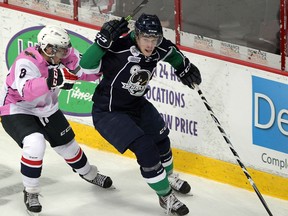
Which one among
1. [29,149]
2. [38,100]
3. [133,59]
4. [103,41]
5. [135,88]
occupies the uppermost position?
[103,41]

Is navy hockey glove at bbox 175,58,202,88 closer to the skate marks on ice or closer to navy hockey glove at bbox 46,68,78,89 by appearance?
navy hockey glove at bbox 46,68,78,89

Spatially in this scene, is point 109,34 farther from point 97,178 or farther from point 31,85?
point 97,178

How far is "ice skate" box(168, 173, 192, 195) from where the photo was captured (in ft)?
19.0

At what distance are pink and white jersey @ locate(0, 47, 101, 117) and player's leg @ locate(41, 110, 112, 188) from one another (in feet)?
0.22

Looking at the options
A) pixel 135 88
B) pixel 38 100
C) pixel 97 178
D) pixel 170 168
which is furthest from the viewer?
pixel 97 178

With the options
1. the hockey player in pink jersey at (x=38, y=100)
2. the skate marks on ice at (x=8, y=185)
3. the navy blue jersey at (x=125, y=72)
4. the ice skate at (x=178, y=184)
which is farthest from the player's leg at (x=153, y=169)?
the skate marks on ice at (x=8, y=185)

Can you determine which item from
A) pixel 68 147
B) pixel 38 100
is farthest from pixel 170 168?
pixel 38 100

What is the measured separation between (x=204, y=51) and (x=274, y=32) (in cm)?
52

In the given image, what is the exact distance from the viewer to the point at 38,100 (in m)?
5.45

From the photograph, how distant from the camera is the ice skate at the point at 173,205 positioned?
17.7 ft

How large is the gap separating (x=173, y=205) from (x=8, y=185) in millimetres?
1123

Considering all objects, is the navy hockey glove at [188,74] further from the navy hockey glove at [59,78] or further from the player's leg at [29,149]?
the player's leg at [29,149]

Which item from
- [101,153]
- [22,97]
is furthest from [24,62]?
[101,153]

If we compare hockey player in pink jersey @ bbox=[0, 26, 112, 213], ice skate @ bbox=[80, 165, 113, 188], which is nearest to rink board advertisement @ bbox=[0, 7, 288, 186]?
ice skate @ bbox=[80, 165, 113, 188]
